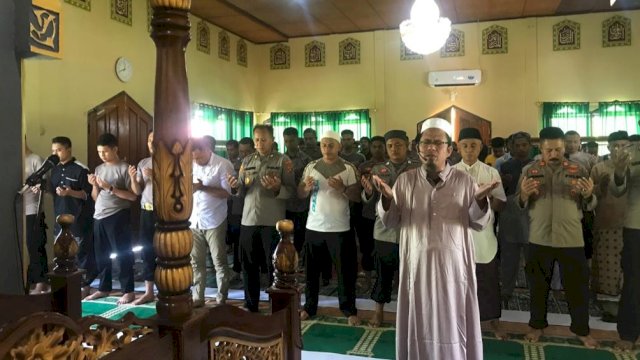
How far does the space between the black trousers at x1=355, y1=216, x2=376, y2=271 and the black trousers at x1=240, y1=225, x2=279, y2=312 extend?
118 cm

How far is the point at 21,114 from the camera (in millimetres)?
2822

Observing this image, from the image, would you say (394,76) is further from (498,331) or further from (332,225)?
(498,331)

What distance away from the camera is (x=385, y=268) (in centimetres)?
397

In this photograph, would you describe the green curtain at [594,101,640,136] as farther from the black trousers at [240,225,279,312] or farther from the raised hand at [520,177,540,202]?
the black trousers at [240,225,279,312]

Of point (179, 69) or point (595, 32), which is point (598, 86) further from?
point (179, 69)

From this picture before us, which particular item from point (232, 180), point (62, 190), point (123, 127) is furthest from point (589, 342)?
point (123, 127)

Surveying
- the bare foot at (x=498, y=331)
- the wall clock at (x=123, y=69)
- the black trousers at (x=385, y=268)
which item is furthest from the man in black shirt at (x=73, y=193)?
the bare foot at (x=498, y=331)

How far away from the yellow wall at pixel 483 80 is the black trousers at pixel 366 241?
5.45 metres

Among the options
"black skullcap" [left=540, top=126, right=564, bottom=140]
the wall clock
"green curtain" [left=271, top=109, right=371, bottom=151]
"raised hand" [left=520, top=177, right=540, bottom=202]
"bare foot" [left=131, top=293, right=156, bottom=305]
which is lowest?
"bare foot" [left=131, top=293, right=156, bottom=305]

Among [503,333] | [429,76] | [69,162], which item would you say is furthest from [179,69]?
[429,76]

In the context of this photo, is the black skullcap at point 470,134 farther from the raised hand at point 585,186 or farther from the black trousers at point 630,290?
the black trousers at point 630,290

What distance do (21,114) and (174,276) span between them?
212 centimetres

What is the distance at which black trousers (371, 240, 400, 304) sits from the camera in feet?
12.9

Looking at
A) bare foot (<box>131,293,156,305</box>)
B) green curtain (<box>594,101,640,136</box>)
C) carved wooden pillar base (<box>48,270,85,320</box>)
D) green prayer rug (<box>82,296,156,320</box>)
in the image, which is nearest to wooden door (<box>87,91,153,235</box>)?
green prayer rug (<box>82,296,156,320</box>)
